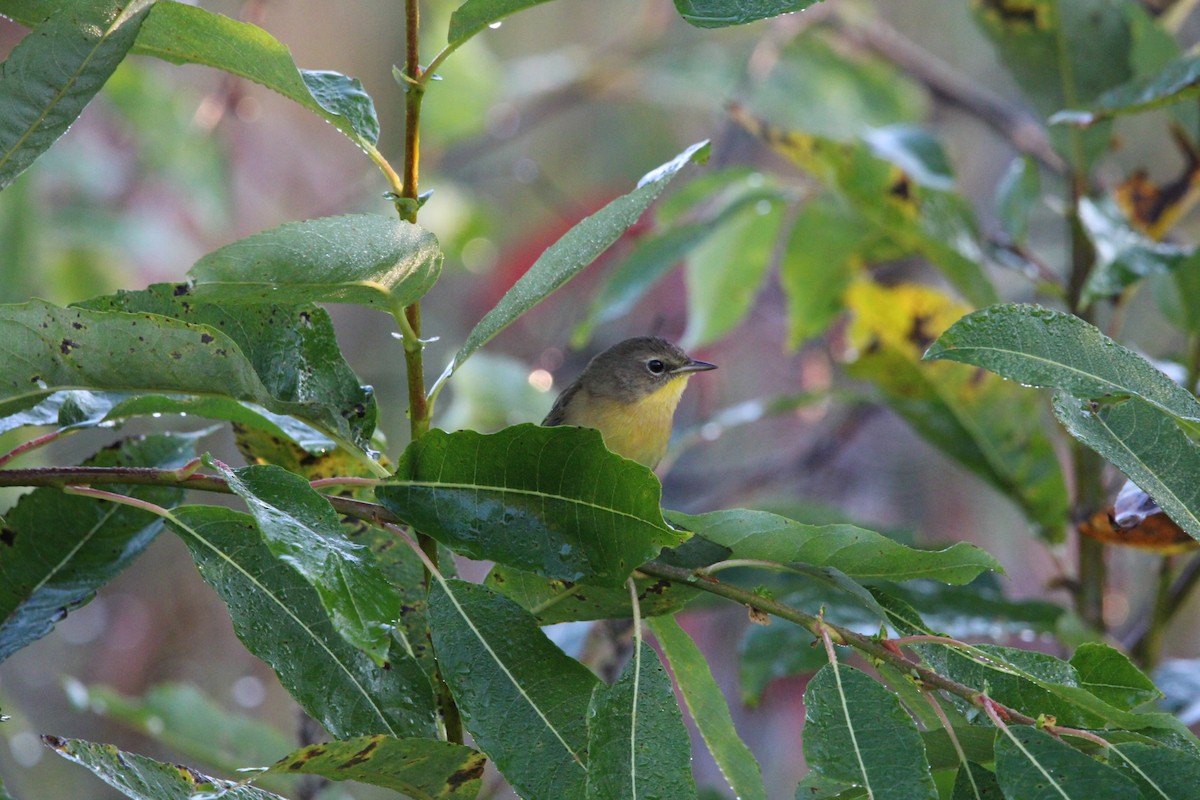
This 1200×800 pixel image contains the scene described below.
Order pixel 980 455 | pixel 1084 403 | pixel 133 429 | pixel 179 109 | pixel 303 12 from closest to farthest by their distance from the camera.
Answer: pixel 1084 403 → pixel 980 455 → pixel 179 109 → pixel 133 429 → pixel 303 12

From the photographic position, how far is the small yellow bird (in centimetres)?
362

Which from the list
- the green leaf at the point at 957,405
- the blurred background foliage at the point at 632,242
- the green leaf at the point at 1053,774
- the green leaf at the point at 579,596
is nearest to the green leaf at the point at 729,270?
the blurred background foliage at the point at 632,242

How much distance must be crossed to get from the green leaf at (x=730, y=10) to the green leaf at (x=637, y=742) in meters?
0.78

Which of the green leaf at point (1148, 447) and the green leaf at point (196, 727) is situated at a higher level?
the green leaf at point (1148, 447)

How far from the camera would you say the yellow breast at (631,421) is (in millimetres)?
3588

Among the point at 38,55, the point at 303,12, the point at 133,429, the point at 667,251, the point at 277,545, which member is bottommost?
the point at 133,429

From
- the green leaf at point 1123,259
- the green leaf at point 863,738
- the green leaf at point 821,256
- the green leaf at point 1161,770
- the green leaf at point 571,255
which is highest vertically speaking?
the green leaf at point 571,255

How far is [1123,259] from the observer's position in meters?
2.50

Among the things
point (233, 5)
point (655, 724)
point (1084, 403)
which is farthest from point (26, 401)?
point (233, 5)

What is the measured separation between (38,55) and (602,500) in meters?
0.84

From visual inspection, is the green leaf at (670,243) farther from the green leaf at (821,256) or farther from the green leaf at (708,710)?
the green leaf at (708,710)

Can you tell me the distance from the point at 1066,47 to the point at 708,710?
2.18m

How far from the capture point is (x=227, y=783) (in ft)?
4.54

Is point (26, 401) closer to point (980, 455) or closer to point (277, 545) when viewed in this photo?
point (277, 545)
